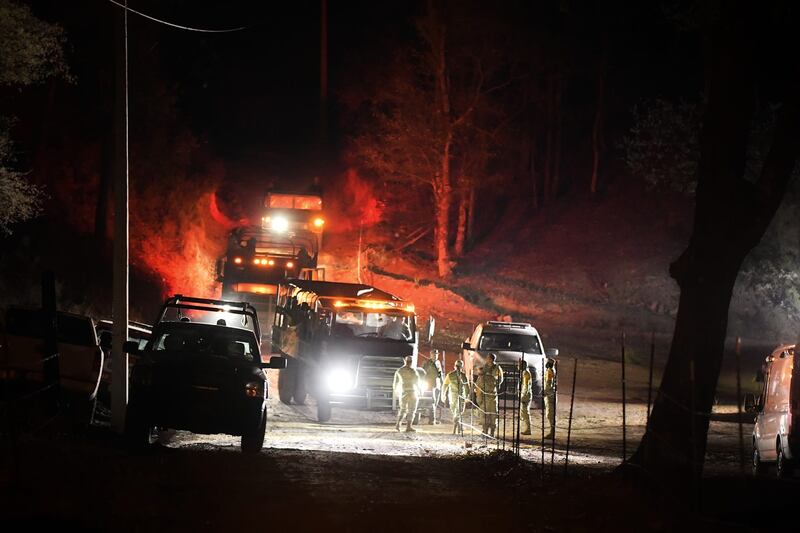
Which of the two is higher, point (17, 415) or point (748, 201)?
point (748, 201)

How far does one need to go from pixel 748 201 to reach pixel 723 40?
1.90 meters

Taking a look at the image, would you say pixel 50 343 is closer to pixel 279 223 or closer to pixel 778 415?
pixel 778 415

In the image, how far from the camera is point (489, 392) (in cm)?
1828

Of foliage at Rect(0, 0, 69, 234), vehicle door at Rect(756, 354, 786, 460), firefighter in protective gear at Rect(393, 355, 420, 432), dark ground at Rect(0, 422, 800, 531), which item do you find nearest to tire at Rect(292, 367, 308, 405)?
firefighter in protective gear at Rect(393, 355, 420, 432)

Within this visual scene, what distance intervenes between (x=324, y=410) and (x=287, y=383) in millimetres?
1955

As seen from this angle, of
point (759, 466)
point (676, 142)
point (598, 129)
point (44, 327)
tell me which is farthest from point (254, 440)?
point (598, 129)

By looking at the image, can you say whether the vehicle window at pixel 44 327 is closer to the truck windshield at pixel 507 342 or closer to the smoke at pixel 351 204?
the truck windshield at pixel 507 342

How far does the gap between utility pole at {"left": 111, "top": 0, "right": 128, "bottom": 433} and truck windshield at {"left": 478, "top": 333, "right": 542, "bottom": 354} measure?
1027 centimetres

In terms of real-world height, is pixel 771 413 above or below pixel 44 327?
below

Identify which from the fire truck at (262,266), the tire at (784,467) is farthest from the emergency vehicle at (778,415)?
the fire truck at (262,266)

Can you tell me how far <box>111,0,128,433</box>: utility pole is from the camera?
46.6 ft

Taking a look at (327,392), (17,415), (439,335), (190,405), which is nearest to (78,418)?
(17,415)

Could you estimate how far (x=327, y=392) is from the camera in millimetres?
19422

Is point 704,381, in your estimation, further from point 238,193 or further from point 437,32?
point 238,193
